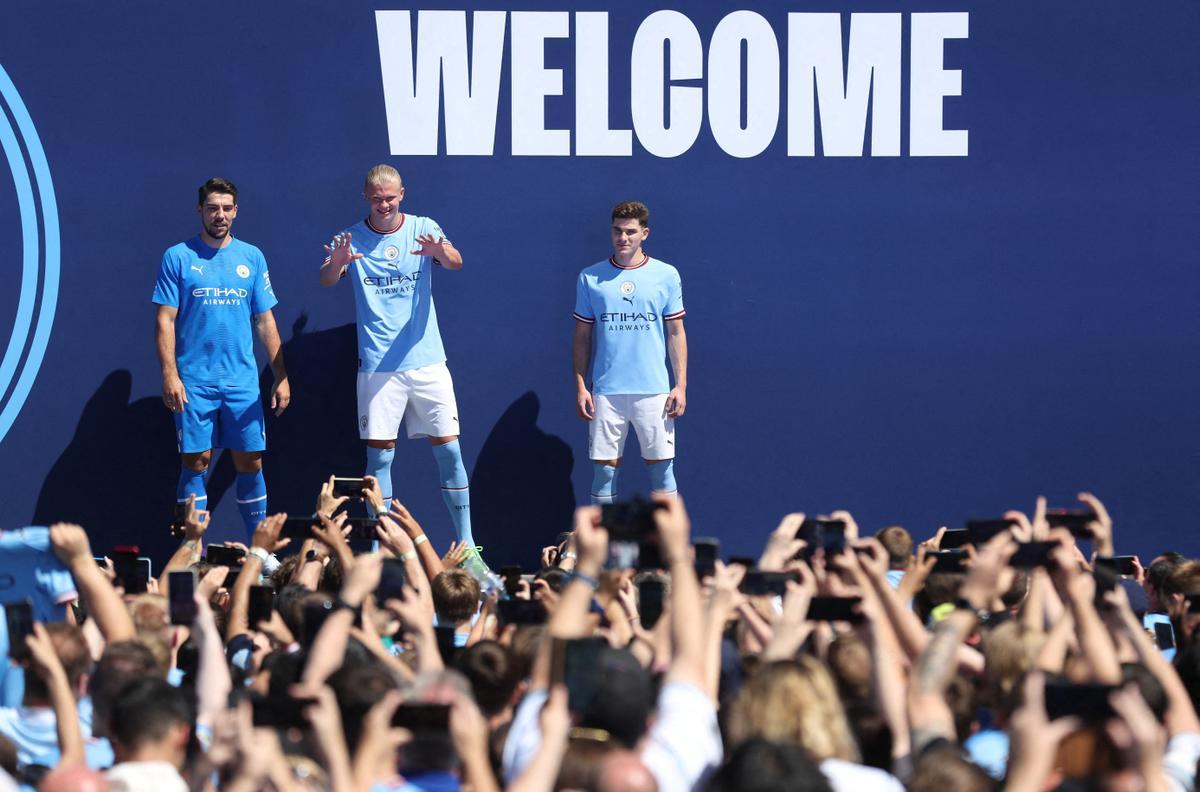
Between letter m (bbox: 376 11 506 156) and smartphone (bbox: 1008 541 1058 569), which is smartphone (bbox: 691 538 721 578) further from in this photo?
letter m (bbox: 376 11 506 156)

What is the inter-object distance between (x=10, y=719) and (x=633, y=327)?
5.26 meters

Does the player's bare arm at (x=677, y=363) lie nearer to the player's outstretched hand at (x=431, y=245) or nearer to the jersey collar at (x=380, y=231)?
the player's outstretched hand at (x=431, y=245)

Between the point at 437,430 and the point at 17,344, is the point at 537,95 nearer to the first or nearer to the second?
the point at 437,430

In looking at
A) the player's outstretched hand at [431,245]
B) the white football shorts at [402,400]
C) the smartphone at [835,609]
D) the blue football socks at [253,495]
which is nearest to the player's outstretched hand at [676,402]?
the white football shorts at [402,400]

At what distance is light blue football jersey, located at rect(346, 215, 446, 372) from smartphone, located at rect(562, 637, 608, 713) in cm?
576

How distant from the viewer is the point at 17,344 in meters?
9.01

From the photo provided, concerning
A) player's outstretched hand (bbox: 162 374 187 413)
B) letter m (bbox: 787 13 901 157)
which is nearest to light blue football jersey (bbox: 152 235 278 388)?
player's outstretched hand (bbox: 162 374 187 413)

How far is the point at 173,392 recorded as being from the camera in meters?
8.42

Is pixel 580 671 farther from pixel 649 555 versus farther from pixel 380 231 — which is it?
pixel 380 231

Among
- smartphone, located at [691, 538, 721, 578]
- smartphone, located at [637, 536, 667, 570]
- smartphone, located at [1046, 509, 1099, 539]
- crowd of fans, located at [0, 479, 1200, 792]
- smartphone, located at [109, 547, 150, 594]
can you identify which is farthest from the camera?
smartphone, located at [109, 547, 150, 594]

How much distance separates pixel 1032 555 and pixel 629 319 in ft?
16.1

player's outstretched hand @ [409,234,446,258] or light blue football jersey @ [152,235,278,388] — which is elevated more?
player's outstretched hand @ [409,234,446,258]

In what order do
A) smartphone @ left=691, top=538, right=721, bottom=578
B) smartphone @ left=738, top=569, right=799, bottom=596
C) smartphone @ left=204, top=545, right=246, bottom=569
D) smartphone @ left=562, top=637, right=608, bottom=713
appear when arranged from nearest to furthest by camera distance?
smartphone @ left=562, top=637, right=608, bottom=713 < smartphone @ left=738, top=569, right=799, bottom=596 < smartphone @ left=691, top=538, right=721, bottom=578 < smartphone @ left=204, top=545, right=246, bottom=569

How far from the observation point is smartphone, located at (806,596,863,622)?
12.1ft
